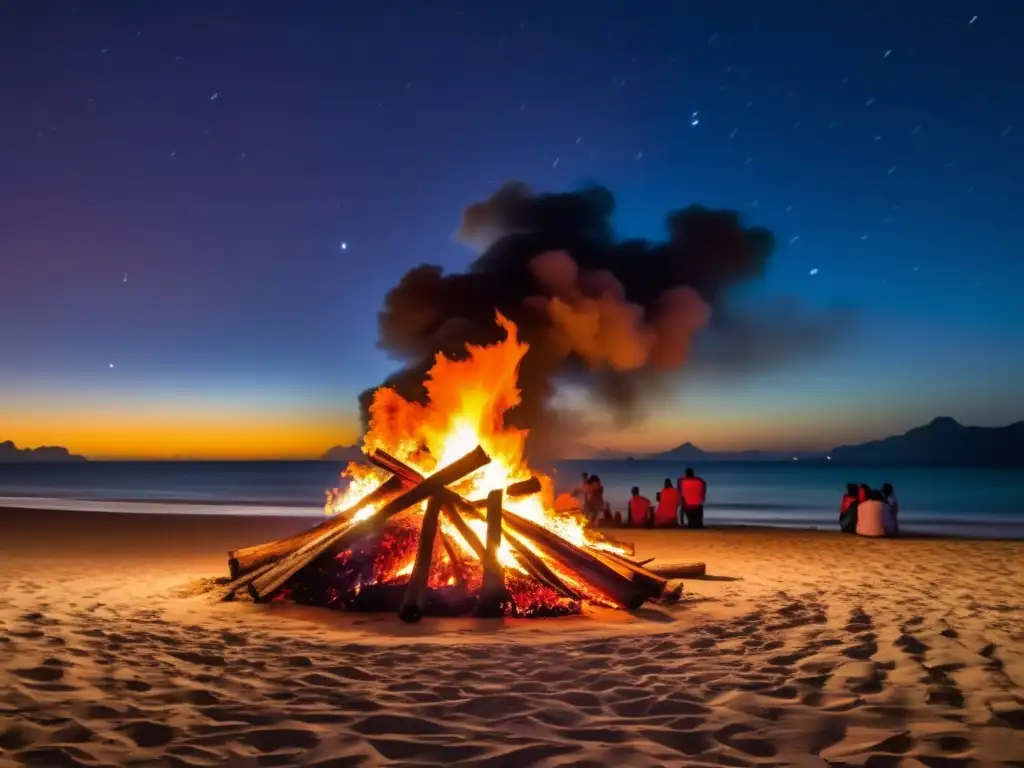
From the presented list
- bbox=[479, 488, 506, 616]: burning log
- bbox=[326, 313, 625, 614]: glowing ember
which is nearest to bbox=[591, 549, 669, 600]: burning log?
bbox=[326, 313, 625, 614]: glowing ember

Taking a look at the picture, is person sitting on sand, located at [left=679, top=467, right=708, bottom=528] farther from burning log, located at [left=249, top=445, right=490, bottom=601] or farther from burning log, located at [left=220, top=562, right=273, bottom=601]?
burning log, located at [left=220, top=562, right=273, bottom=601]

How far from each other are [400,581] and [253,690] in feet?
11.2

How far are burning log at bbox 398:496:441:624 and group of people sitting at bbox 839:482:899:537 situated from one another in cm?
1209

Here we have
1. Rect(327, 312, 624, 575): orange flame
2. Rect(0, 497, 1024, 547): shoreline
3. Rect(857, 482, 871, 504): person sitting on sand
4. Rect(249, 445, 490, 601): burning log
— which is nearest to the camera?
Rect(249, 445, 490, 601): burning log

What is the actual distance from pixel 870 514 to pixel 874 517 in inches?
4.0

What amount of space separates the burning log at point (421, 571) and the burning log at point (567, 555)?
34 centimetres

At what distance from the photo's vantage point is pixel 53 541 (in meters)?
16.3

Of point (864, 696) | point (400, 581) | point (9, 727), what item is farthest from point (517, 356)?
point (9, 727)

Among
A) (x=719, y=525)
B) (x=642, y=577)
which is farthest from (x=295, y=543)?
(x=719, y=525)

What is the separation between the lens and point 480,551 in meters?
9.04

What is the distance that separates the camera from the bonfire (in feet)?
28.8

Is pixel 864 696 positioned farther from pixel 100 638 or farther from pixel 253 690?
pixel 100 638

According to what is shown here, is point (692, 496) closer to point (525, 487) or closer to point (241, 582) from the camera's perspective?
point (525, 487)

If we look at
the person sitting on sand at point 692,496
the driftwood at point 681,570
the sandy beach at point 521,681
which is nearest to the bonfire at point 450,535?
the sandy beach at point 521,681
